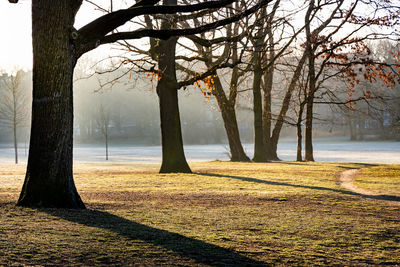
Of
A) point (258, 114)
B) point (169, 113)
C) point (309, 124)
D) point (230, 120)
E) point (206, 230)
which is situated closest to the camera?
point (206, 230)

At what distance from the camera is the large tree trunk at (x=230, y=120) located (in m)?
26.8

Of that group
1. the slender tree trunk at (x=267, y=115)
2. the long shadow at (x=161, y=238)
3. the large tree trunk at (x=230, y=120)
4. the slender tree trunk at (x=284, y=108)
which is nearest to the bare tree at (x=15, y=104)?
the large tree trunk at (x=230, y=120)

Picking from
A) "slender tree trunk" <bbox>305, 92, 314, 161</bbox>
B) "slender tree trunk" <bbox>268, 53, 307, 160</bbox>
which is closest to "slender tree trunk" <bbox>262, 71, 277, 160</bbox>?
"slender tree trunk" <bbox>268, 53, 307, 160</bbox>

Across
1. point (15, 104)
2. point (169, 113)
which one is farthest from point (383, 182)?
point (15, 104)

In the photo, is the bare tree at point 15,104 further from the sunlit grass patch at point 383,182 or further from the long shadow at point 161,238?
the long shadow at point 161,238

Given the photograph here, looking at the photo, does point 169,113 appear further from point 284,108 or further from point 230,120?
point 284,108

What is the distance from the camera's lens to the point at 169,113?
685 inches

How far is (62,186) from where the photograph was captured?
8414 mm

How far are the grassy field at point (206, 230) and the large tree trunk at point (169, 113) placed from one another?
631cm

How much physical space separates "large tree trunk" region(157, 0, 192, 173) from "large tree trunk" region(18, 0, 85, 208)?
343 inches

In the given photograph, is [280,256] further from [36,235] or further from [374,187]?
[374,187]

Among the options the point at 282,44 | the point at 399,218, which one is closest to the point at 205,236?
the point at 399,218

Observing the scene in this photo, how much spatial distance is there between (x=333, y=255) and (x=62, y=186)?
16.1ft

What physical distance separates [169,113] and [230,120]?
1032 centimetres
